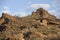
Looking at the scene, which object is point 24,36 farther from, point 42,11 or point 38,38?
point 42,11

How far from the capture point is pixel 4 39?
37.4 meters

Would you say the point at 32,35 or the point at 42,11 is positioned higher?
the point at 42,11

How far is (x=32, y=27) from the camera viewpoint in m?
45.3

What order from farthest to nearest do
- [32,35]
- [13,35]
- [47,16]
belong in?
1. [47,16]
2. [32,35]
3. [13,35]

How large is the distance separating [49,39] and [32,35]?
3.05 metres

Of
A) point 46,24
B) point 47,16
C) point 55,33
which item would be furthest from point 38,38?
point 47,16

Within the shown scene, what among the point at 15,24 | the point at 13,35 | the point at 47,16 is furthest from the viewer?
→ the point at 47,16

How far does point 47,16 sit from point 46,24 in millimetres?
4202

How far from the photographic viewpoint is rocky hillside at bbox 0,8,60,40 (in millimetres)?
38812

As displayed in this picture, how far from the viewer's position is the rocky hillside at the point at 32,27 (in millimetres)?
38812

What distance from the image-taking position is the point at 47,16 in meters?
51.4

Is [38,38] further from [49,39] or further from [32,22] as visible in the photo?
[32,22]

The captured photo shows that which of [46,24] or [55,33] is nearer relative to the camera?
[55,33]

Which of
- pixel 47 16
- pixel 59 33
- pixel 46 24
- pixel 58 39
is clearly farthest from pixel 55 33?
pixel 47 16
